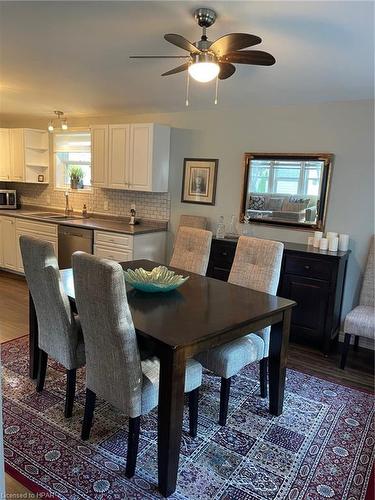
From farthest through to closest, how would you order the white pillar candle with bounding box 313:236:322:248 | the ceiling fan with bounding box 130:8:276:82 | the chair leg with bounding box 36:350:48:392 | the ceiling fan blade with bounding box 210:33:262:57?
the white pillar candle with bounding box 313:236:322:248, the chair leg with bounding box 36:350:48:392, the ceiling fan with bounding box 130:8:276:82, the ceiling fan blade with bounding box 210:33:262:57

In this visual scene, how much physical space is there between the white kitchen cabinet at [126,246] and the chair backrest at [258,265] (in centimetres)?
189

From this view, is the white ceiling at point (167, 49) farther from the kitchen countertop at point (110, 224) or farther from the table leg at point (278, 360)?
the table leg at point (278, 360)

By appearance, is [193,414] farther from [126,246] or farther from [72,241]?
[72,241]

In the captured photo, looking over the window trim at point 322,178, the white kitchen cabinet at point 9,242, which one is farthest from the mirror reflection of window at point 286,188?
the white kitchen cabinet at point 9,242

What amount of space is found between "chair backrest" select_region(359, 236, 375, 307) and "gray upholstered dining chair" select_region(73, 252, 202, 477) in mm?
2237

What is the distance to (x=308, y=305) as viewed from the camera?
363 cm

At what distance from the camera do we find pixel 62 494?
5.93 feet

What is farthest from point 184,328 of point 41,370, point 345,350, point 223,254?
point 223,254

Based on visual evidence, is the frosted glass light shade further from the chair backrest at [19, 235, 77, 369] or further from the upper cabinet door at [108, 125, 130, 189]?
the upper cabinet door at [108, 125, 130, 189]

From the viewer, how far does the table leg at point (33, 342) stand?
2730 millimetres

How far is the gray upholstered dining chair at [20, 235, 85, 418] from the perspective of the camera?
7.25 feet

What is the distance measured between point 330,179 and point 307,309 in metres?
1.30

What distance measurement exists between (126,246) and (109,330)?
2795 millimetres

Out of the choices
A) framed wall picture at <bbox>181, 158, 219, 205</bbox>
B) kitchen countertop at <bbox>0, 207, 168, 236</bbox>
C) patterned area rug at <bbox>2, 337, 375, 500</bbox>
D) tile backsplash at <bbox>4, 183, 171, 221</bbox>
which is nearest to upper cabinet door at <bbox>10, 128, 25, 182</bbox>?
tile backsplash at <bbox>4, 183, 171, 221</bbox>
